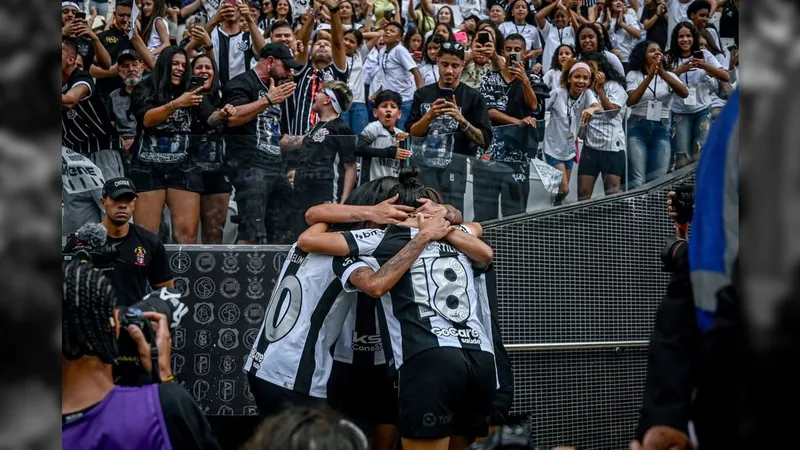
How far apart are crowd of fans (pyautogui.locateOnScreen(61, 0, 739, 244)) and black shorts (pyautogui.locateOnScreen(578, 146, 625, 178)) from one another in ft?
0.04

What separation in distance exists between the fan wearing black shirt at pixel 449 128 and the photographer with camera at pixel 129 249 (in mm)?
2118

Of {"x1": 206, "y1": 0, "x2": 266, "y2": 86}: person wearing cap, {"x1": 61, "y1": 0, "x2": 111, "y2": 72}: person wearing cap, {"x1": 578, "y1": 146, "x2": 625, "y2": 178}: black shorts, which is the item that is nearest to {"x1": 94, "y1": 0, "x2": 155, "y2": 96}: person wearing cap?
{"x1": 61, "y1": 0, "x2": 111, "y2": 72}: person wearing cap

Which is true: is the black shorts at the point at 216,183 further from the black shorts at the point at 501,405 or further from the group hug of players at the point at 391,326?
the black shorts at the point at 501,405

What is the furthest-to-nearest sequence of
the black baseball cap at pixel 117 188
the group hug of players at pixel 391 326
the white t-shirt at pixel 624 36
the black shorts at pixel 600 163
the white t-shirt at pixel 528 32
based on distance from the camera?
1. the white t-shirt at pixel 624 36
2. the white t-shirt at pixel 528 32
3. the black shorts at pixel 600 163
4. the black baseball cap at pixel 117 188
5. the group hug of players at pixel 391 326

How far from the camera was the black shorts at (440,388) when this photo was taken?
16.8 ft

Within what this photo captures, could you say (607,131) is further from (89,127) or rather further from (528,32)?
A: (528,32)

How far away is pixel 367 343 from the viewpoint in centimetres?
608

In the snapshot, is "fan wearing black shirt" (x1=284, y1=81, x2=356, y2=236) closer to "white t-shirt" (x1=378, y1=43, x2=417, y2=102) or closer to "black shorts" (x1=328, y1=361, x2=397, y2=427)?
"black shorts" (x1=328, y1=361, x2=397, y2=427)

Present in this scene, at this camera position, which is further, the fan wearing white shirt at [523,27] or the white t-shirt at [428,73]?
the fan wearing white shirt at [523,27]

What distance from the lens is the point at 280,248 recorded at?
755 centimetres

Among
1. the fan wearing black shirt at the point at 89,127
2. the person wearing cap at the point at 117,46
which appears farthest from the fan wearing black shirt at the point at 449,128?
the person wearing cap at the point at 117,46

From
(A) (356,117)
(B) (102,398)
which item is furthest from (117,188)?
(B) (102,398)

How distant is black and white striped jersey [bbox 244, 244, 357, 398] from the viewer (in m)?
5.52

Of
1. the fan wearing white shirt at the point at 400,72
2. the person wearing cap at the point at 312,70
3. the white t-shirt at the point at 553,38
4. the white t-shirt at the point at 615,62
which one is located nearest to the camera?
the person wearing cap at the point at 312,70
